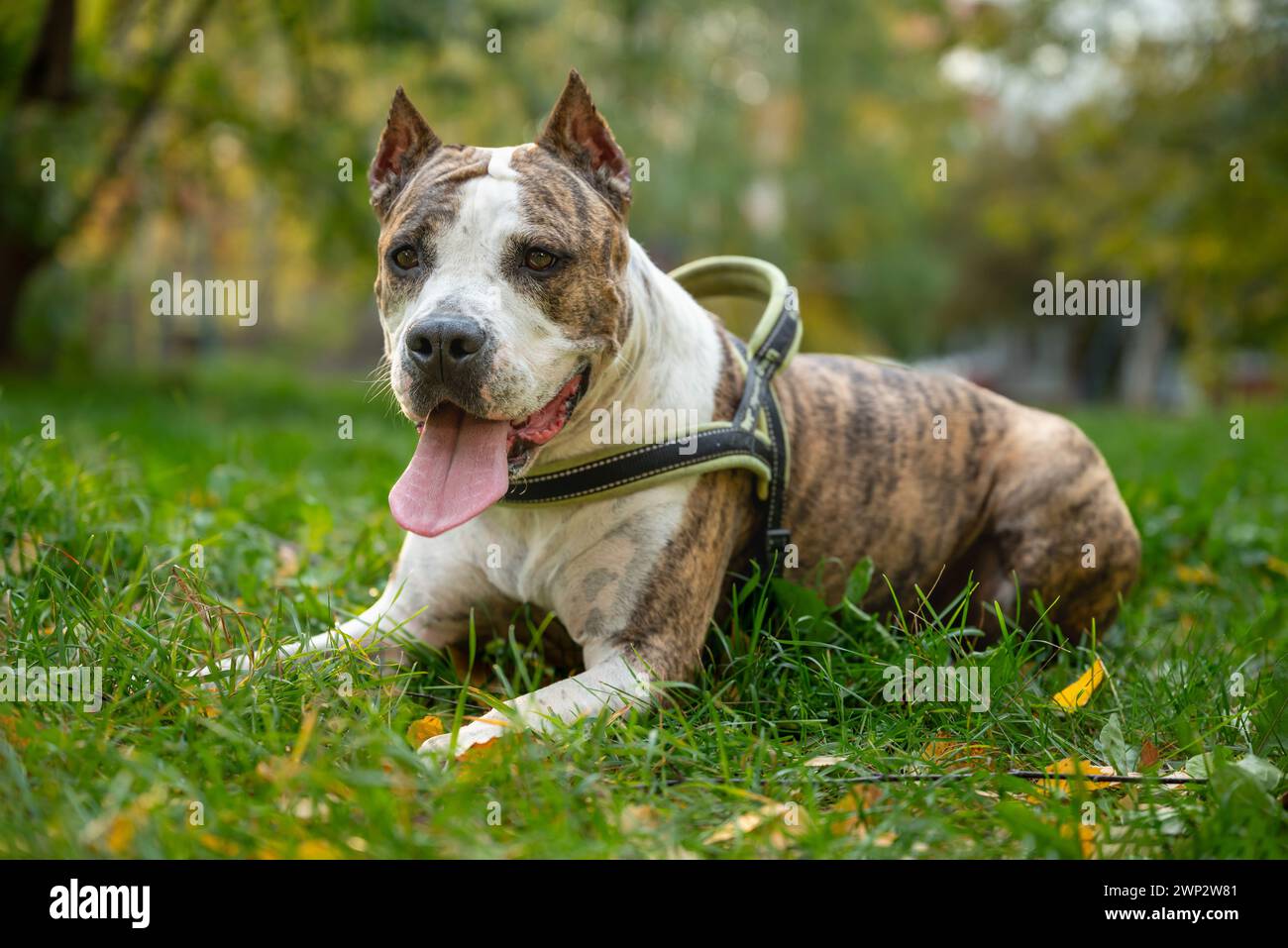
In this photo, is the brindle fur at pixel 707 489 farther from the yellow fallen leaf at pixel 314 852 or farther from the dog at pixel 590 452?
the yellow fallen leaf at pixel 314 852

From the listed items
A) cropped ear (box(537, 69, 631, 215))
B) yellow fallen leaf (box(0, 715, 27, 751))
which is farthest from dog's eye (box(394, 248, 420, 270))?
yellow fallen leaf (box(0, 715, 27, 751))

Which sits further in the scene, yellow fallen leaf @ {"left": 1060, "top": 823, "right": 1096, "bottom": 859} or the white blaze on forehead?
the white blaze on forehead

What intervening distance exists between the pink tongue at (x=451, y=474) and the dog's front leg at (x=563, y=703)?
455 mm

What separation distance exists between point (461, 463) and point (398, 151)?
974 millimetres

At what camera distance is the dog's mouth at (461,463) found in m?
2.67

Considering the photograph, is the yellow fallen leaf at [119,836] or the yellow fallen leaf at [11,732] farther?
the yellow fallen leaf at [11,732]

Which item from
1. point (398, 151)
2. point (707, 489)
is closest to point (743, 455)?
point (707, 489)

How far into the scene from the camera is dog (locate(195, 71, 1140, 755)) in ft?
8.81

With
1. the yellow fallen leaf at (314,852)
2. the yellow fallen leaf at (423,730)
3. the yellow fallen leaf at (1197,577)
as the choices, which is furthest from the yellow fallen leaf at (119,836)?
the yellow fallen leaf at (1197,577)

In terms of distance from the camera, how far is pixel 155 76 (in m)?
9.66

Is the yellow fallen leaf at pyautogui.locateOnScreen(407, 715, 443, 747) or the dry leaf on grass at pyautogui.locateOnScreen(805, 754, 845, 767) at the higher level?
the yellow fallen leaf at pyautogui.locateOnScreen(407, 715, 443, 747)

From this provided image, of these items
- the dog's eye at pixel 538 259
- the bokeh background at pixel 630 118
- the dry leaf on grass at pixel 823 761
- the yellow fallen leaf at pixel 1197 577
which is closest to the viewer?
the dry leaf on grass at pixel 823 761

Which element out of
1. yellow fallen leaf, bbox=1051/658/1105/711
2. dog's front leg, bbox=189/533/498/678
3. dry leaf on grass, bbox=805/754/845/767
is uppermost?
dog's front leg, bbox=189/533/498/678

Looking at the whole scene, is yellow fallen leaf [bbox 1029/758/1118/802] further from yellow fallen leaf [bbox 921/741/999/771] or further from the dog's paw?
the dog's paw
